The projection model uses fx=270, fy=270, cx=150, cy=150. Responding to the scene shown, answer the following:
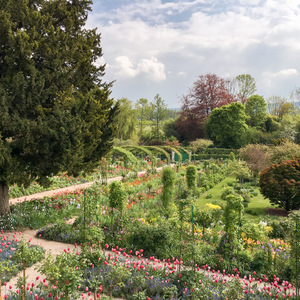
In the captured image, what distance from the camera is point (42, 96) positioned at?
22.4 ft

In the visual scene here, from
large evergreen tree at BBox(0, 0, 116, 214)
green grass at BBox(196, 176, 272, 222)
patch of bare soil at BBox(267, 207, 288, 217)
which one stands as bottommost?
patch of bare soil at BBox(267, 207, 288, 217)

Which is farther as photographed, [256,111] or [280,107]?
[280,107]

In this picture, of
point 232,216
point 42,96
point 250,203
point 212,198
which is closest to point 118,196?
point 232,216

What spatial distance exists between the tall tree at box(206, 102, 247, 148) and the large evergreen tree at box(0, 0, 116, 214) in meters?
22.2

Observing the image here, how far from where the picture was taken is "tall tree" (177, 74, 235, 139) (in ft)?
109

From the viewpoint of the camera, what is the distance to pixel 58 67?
7.03 meters

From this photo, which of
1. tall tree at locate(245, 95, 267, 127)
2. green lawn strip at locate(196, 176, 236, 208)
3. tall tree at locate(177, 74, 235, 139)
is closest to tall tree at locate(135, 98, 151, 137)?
tall tree at locate(177, 74, 235, 139)

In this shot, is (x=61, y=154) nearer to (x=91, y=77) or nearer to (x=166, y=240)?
(x=91, y=77)

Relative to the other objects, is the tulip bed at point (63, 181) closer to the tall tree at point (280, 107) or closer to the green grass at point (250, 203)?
the green grass at point (250, 203)

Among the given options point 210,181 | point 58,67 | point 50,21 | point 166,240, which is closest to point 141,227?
point 166,240

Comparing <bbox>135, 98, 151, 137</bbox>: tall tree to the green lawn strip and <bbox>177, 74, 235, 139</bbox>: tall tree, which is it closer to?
<bbox>177, 74, 235, 139</bbox>: tall tree

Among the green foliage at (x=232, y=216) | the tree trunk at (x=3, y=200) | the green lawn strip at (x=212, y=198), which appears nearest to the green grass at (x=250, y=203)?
the green lawn strip at (x=212, y=198)

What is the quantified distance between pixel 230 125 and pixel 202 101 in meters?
7.53

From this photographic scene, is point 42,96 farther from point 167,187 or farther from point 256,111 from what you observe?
point 256,111
